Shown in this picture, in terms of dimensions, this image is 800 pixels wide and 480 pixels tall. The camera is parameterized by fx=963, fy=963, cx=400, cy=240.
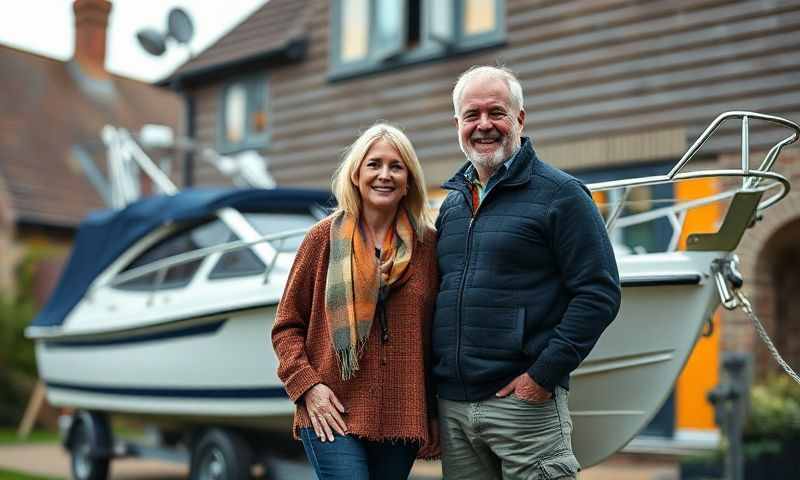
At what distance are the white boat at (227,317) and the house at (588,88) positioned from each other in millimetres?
1061

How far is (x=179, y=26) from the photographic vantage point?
1105 centimetres

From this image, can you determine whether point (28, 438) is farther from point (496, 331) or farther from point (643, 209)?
point (496, 331)

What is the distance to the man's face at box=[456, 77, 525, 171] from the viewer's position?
3.33m

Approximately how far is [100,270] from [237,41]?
20.9 ft

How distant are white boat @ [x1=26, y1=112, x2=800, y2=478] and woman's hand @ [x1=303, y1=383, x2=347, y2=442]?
5.59 ft

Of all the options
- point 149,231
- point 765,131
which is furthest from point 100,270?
point 765,131

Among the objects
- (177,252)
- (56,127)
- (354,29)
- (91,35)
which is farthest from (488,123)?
(56,127)

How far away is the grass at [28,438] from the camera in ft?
39.4

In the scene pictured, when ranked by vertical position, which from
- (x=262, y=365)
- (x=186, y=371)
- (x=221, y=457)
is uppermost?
(x=262, y=365)

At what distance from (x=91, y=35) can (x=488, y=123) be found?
18402 millimetres

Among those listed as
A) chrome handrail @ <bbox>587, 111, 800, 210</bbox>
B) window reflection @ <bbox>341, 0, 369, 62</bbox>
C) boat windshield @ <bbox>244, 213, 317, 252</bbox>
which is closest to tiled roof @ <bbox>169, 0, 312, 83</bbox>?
window reflection @ <bbox>341, 0, 369, 62</bbox>

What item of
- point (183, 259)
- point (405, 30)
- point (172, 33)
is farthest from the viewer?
point (405, 30)

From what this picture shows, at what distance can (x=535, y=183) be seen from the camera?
3305 millimetres

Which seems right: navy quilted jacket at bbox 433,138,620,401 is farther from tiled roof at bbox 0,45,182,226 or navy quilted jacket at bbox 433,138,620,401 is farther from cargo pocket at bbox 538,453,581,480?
tiled roof at bbox 0,45,182,226
